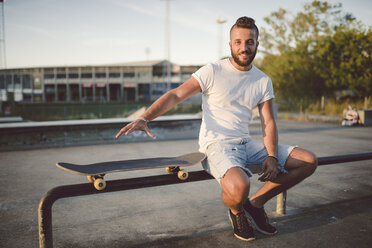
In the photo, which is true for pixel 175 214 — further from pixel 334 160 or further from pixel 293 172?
pixel 334 160

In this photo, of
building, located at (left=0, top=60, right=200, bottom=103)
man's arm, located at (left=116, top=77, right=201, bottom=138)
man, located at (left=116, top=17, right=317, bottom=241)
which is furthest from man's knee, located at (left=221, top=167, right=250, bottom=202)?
building, located at (left=0, top=60, right=200, bottom=103)

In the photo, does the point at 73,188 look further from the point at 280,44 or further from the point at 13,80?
the point at 13,80

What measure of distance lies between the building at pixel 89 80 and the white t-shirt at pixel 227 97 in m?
40.5

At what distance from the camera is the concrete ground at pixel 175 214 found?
245 cm

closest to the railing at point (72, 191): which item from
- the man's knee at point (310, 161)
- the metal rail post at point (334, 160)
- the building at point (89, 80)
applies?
the man's knee at point (310, 161)

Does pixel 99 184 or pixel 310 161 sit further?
pixel 310 161

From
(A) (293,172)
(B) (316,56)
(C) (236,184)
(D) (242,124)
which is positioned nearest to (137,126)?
(C) (236,184)

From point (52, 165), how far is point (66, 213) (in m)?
2.46

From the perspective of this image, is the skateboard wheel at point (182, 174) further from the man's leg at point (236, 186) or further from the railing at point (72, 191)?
the man's leg at point (236, 186)

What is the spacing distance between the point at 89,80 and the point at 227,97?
147 feet

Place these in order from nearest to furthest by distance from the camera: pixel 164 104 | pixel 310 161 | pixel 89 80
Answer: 1. pixel 164 104
2. pixel 310 161
3. pixel 89 80

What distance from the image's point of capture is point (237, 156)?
2252mm

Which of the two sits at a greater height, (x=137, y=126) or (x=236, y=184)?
(x=137, y=126)

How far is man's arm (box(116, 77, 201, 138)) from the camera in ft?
6.68
